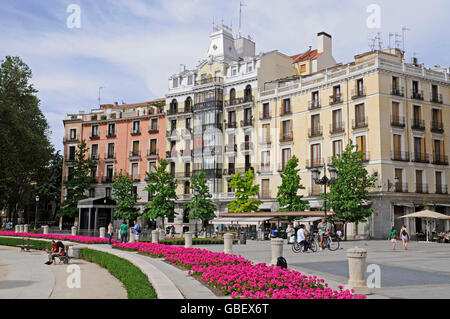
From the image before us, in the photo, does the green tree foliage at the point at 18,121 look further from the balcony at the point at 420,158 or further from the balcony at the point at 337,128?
the balcony at the point at 420,158

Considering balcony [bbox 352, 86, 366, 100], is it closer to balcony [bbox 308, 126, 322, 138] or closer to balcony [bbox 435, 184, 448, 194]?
balcony [bbox 308, 126, 322, 138]

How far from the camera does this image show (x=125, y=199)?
55.0 m

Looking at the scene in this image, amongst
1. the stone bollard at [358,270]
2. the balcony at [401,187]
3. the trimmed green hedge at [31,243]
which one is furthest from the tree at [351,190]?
the stone bollard at [358,270]

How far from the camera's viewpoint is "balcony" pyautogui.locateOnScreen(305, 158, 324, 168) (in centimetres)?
4459

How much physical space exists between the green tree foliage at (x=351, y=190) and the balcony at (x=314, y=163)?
19.5 ft

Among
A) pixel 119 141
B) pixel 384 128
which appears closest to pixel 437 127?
pixel 384 128

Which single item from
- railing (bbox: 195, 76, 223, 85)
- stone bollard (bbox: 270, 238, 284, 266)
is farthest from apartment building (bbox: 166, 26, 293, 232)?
stone bollard (bbox: 270, 238, 284, 266)

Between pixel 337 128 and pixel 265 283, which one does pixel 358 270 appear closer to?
pixel 265 283

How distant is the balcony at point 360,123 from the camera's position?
40844 mm

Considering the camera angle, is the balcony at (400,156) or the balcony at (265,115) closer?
the balcony at (400,156)

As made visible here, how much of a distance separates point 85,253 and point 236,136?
3276 centimetres
